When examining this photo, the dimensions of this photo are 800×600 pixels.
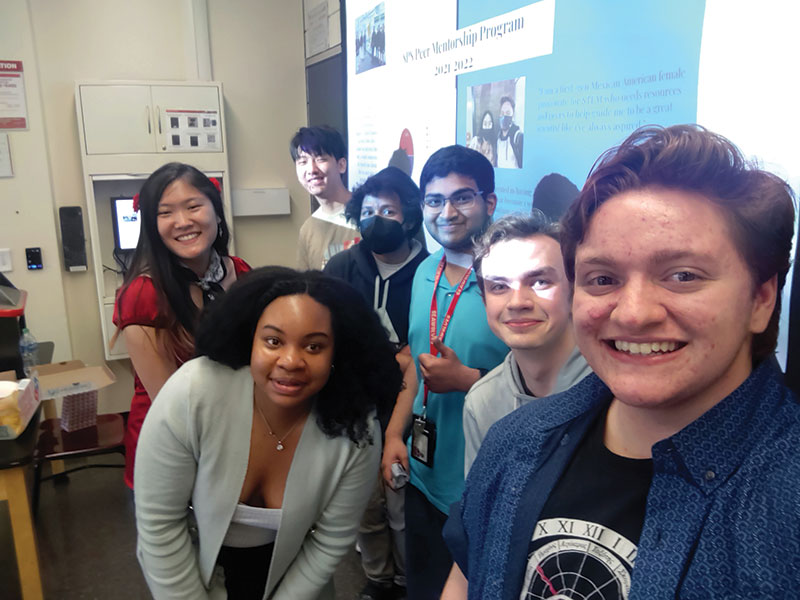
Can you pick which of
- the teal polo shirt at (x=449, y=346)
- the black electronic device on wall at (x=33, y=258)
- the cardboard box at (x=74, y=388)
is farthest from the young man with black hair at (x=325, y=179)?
the black electronic device on wall at (x=33, y=258)

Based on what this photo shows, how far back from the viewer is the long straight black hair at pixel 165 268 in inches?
64.9

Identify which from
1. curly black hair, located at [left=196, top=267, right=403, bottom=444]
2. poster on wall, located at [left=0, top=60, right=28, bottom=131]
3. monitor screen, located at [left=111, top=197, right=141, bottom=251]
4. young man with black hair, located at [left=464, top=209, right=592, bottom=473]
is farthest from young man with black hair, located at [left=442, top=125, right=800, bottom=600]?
poster on wall, located at [left=0, top=60, right=28, bottom=131]

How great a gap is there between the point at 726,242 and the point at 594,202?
0.49 feet

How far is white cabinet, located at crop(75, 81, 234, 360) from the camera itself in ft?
11.3

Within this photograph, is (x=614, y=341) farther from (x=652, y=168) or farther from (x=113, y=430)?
(x=113, y=430)

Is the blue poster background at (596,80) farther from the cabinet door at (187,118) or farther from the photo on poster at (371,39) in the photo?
the cabinet door at (187,118)

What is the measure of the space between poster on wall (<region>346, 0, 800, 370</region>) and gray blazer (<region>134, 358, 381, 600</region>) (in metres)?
0.79

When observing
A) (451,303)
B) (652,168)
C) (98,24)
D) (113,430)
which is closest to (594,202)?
(652,168)

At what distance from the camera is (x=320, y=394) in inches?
54.2

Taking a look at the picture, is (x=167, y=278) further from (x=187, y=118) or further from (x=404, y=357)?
(x=187, y=118)

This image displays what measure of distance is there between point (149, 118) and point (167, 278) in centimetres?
232

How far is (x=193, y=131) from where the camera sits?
144 inches

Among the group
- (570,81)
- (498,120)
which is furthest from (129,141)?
(570,81)

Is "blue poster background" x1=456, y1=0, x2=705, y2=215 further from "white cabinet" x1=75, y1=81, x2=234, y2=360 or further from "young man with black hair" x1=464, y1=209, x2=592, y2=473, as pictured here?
"white cabinet" x1=75, y1=81, x2=234, y2=360
